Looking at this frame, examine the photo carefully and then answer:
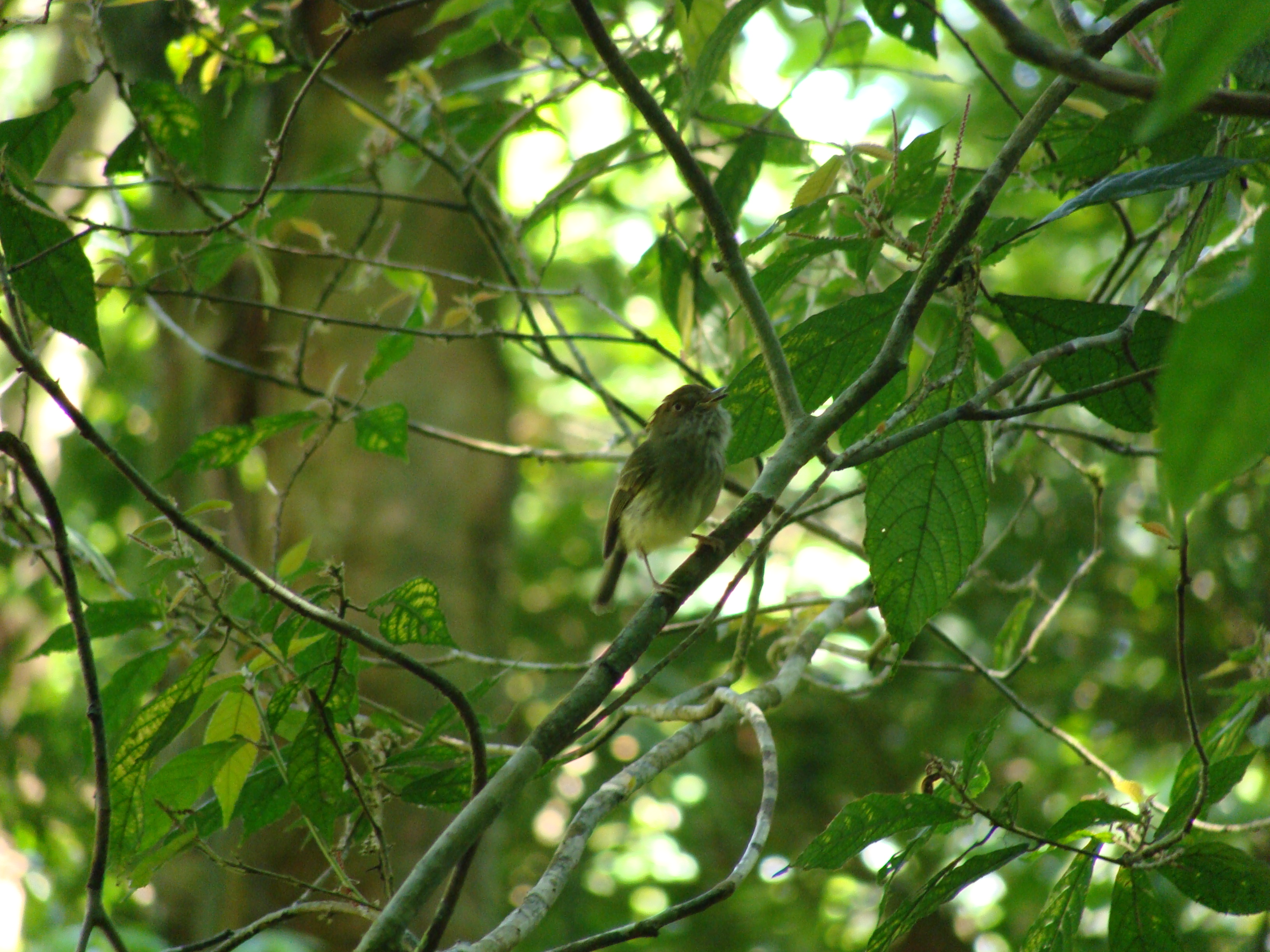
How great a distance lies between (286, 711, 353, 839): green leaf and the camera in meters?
1.92

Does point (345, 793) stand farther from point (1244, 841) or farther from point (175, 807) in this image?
point (1244, 841)

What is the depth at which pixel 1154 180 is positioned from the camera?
5.80 feet

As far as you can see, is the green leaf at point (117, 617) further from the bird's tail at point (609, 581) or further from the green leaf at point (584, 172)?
the bird's tail at point (609, 581)

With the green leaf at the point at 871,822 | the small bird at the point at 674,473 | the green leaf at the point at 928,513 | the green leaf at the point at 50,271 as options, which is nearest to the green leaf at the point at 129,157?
the green leaf at the point at 50,271

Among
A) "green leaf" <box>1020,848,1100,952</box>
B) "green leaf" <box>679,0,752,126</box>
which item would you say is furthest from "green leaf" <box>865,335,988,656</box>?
"green leaf" <box>679,0,752,126</box>

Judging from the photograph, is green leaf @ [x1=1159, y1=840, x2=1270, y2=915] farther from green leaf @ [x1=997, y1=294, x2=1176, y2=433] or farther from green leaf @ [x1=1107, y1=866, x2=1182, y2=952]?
green leaf @ [x1=997, y1=294, x2=1176, y2=433]

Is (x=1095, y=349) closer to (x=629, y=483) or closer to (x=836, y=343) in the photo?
(x=836, y=343)

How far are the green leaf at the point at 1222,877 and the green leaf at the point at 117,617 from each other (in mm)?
2119

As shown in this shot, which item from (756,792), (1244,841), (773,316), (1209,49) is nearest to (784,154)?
(773,316)

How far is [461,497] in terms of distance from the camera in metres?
5.89

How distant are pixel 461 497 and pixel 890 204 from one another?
4126mm

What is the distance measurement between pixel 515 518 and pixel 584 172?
355 centimetres

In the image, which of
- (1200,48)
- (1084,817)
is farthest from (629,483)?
(1200,48)

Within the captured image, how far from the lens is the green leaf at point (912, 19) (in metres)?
2.87
